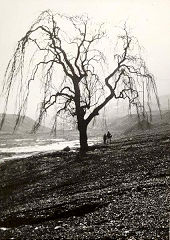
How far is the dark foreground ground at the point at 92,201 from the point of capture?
6.54m

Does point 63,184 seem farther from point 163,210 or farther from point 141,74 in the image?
point 141,74

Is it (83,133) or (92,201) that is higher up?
(83,133)

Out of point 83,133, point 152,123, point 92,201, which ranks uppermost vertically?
point 152,123

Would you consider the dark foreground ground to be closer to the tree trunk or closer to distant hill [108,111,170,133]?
the tree trunk

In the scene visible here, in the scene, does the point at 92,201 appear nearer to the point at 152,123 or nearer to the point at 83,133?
the point at 83,133

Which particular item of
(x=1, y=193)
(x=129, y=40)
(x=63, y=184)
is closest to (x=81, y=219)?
(x=63, y=184)

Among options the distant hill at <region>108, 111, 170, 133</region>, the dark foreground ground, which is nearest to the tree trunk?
the dark foreground ground

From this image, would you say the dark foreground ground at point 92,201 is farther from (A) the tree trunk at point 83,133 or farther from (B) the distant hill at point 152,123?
(B) the distant hill at point 152,123

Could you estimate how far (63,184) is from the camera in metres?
11.6

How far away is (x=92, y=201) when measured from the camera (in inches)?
341

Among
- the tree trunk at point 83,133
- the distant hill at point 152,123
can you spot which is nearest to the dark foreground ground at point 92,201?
the tree trunk at point 83,133

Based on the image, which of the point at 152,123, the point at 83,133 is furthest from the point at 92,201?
the point at 152,123

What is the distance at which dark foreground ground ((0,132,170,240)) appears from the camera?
6.54 m

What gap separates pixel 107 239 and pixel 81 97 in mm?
13802
